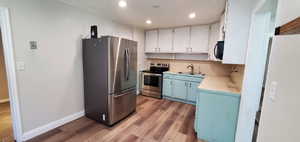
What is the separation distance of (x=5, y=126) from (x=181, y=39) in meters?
4.40

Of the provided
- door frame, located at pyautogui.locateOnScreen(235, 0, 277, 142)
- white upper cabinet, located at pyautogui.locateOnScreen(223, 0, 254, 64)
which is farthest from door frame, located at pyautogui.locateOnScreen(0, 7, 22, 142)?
door frame, located at pyautogui.locateOnScreen(235, 0, 277, 142)

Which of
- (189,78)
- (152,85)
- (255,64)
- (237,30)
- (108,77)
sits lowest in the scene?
(152,85)

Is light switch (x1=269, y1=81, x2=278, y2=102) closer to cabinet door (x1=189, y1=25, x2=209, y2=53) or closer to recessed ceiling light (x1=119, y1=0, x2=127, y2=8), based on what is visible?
recessed ceiling light (x1=119, y1=0, x2=127, y2=8)

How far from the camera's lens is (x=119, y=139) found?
202 cm

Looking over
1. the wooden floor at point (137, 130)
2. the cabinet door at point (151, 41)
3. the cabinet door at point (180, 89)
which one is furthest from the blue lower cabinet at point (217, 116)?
the cabinet door at point (151, 41)

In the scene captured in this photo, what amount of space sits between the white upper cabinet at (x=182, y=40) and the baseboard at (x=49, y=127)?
3.16 m

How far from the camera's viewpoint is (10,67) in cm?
173

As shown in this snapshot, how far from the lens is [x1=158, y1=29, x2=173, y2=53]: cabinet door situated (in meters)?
3.99

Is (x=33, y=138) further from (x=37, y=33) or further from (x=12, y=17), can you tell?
(x=12, y=17)

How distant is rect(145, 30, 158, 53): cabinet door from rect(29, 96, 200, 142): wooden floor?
2191 millimetres

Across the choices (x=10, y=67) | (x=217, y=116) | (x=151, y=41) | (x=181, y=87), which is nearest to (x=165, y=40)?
(x=151, y=41)

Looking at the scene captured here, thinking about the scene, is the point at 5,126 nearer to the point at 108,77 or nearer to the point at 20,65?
the point at 20,65

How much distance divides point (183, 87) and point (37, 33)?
341cm

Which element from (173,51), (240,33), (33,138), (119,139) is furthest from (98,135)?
(173,51)
